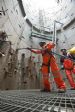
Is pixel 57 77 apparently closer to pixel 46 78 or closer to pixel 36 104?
pixel 46 78

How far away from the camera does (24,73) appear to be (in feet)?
22.6

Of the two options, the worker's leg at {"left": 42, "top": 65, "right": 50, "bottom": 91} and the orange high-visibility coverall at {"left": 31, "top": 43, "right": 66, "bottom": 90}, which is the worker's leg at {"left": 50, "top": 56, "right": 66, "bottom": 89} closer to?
the orange high-visibility coverall at {"left": 31, "top": 43, "right": 66, "bottom": 90}

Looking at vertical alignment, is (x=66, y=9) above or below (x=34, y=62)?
above

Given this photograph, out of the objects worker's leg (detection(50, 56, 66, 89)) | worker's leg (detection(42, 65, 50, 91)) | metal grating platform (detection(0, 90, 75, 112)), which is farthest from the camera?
worker's leg (detection(42, 65, 50, 91))

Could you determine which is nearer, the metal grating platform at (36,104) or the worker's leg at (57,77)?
the metal grating platform at (36,104)

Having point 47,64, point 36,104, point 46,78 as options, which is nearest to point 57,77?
point 46,78

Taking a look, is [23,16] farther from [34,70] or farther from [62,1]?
[62,1]

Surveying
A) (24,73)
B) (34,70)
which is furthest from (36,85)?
(24,73)

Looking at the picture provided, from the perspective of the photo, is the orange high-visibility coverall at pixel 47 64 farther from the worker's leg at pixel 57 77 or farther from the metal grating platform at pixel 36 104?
the metal grating platform at pixel 36 104

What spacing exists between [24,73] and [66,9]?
547 centimetres

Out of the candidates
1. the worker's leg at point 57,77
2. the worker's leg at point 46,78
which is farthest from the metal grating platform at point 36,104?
the worker's leg at point 46,78

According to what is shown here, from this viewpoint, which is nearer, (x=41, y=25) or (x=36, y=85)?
(x=36, y=85)

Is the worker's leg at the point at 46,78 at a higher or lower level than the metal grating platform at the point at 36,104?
higher

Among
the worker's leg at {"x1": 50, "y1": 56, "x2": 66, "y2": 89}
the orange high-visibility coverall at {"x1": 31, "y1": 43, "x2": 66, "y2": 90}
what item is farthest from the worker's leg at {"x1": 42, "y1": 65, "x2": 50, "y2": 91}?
the worker's leg at {"x1": 50, "y1": 56, "x2": 66, "y2": 89}
